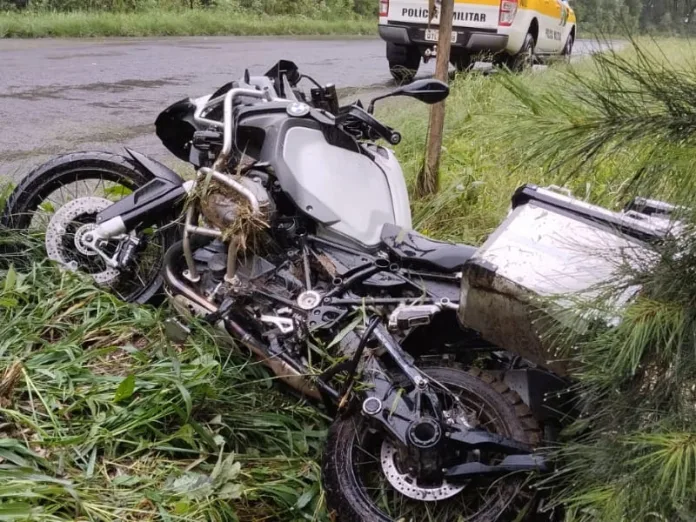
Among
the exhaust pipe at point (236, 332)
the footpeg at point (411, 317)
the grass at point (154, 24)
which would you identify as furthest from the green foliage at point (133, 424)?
the grass at point (154, 24)

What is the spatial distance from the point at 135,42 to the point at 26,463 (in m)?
11.6

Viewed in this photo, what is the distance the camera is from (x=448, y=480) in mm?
Result: 2010

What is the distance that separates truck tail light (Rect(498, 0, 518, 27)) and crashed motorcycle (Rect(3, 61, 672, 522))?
17.6 feet

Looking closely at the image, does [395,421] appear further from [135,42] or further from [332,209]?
[135,42]

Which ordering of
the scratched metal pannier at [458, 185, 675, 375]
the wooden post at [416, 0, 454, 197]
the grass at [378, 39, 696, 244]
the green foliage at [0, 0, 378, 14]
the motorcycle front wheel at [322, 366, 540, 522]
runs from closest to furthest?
1. the grass at [378, 39, 696, 244]
2. the scratched metal pannier at [458, 185, 675, 375]
3. the motorcycle front wheel at [322, 366, 540, 522]
4. the wooden post at [416, 0, 454, 197]
5. the green foliage at [0, 0, 378, 14]

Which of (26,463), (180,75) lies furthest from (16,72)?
(26,463)

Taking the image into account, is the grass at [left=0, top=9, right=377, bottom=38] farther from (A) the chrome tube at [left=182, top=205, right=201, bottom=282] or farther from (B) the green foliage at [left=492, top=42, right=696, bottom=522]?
(B) the green foliage at [left=492, top=42, right=696, bottom=522]

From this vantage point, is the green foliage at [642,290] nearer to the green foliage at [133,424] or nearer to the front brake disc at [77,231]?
the green foliage at [133,424]

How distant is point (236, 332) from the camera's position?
251 centimetres

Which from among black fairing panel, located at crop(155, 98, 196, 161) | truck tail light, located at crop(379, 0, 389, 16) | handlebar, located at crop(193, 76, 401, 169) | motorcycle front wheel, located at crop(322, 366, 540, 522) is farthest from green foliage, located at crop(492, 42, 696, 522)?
truck tail light, located at crop(379, 0, 389, 16)

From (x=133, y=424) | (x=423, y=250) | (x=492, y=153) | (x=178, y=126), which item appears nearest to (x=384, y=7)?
(x=178, y=126)

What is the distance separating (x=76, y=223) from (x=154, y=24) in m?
12.6

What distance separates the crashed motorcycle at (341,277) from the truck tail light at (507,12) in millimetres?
5362

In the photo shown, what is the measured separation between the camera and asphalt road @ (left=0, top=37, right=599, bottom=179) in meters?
5.45
